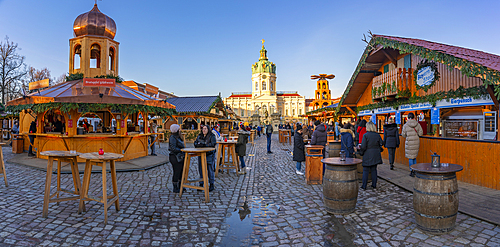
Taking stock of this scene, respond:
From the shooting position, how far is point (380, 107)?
439 inches

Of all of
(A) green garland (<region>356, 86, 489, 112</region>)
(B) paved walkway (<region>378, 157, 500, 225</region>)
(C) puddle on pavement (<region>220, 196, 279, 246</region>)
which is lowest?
(C) puddle on pavement (<region>220, 196, 279, 246</region>)

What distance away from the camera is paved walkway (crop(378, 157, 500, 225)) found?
13.7 feet

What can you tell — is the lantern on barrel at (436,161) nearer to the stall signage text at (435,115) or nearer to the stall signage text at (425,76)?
the stall signage text at (435,115)

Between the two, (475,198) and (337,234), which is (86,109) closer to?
(337,234)

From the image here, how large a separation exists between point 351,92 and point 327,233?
34.1 ft

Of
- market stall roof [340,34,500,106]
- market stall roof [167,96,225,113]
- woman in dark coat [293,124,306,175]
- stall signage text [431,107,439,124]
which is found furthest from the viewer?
market stall roof [167,96,225,113]

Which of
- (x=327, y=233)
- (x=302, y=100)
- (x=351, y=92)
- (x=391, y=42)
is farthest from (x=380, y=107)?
(x=302, y=100)

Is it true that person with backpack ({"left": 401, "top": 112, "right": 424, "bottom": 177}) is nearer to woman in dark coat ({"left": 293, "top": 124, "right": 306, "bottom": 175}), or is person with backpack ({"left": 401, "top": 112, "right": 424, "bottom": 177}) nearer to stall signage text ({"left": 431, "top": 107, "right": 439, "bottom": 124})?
stall signage text ({"left": 431, "top": 107, "right": 439, "bottom": 124})

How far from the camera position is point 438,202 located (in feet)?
11.6

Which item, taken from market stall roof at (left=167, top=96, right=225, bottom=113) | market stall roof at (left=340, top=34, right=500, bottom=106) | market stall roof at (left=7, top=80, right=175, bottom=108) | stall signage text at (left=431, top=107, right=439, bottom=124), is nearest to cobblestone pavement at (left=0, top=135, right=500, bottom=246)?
market stall roof at (left=340, top=34, right=500, bottom=106)

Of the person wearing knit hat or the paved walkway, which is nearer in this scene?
the paved walkway

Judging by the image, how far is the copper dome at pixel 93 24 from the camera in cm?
1210

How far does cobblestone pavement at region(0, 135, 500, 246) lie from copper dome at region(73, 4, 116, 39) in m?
8.46

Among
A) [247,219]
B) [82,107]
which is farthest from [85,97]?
[247,219]
